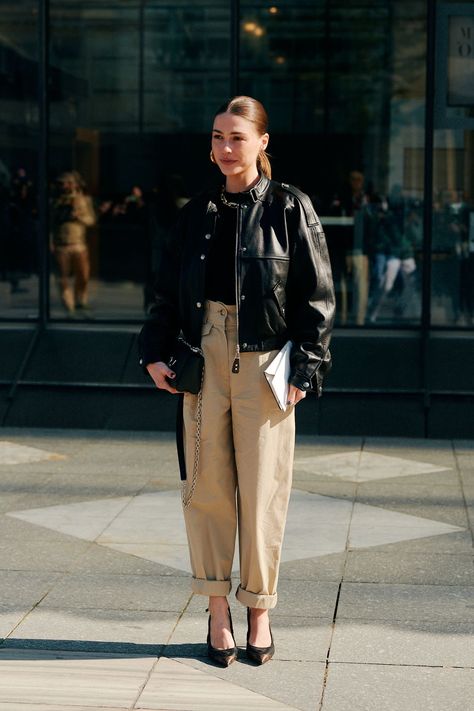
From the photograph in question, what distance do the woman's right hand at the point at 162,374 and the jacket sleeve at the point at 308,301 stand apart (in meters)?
0.45

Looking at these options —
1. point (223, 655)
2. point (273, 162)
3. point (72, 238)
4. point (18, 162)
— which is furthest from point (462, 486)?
point (18, 162)

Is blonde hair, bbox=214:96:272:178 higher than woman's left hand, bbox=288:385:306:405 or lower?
higher

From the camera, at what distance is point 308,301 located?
4.71 m

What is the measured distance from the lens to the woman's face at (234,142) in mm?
4633

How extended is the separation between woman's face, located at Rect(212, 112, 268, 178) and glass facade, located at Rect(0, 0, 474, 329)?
5.98 meters

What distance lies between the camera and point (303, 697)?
4.40 m

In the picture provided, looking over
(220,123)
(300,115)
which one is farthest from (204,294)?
(300,115)

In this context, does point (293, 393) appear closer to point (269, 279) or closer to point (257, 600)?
point (269, 279)

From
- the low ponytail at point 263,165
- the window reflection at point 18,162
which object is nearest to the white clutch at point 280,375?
the low ponytail at point 263,165

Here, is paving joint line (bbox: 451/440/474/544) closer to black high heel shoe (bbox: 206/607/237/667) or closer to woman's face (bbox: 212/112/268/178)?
black high heel shoe (bbox: 206/607/237/667)

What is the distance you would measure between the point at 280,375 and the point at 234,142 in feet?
2.87

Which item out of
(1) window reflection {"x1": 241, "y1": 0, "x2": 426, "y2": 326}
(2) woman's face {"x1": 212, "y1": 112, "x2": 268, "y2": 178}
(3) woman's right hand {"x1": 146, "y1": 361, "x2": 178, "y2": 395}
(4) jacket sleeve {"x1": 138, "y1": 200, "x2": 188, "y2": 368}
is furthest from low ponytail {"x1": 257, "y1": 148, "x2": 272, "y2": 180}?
(1) window reflection {"x1": 241, "y1": 0, "x2": 426, "y2": 326}

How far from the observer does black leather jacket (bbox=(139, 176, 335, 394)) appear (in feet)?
15.3

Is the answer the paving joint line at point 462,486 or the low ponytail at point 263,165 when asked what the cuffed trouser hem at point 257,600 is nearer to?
the low ponytail at point 263,165
